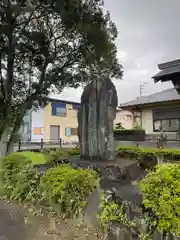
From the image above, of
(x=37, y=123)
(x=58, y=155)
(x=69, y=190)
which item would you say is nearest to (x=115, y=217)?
(x=69, y=190)

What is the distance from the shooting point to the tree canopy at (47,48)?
8727 mm

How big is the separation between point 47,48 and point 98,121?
5.14 metres

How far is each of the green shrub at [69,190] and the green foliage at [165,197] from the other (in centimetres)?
124

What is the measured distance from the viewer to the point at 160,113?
46.0 ft

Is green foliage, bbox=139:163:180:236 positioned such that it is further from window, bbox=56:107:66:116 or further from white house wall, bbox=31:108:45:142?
window, bbox=56:107:66:116

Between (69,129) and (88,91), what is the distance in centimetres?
2303

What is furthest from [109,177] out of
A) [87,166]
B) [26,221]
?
[26,221]

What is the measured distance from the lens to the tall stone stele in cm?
587

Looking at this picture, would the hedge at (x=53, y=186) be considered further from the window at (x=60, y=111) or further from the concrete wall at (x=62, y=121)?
the window at (x=60, y=111)

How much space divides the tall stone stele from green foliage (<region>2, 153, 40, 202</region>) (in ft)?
5.62

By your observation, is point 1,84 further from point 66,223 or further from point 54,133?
point 54,133

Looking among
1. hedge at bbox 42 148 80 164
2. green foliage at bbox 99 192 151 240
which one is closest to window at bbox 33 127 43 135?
hedge at bbox 42 148 80 164

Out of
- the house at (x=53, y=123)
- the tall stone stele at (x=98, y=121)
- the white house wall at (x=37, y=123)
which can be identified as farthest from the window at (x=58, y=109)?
the tall stone stele at (x=98, y=121)

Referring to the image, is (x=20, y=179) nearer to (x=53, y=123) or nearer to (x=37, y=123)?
(x=37, y=123)
